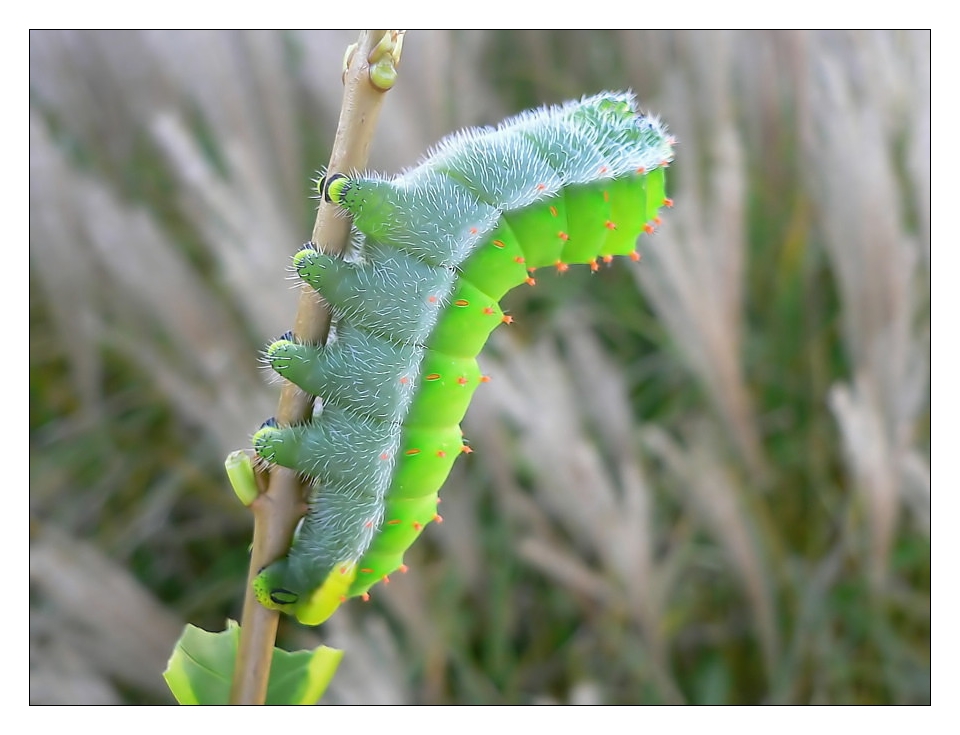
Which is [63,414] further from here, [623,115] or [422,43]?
[623,115]

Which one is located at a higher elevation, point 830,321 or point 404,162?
point 404,162

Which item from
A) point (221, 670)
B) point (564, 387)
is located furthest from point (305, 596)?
point (564, 387)

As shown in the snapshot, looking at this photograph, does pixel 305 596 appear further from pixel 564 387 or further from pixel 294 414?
pixel 564 387

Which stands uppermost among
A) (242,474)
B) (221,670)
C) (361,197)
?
(361,197)

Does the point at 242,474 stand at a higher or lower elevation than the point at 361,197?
lower

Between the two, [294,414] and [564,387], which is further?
[564,387]

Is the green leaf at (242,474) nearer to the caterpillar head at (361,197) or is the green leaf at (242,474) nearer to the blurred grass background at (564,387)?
the caterpillar head at (361,197)

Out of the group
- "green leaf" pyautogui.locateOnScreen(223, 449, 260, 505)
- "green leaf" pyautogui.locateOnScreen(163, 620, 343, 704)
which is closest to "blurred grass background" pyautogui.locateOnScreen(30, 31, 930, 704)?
"green leaf" pyautogui.locateOnScreen(163, 620, 343, 704)
